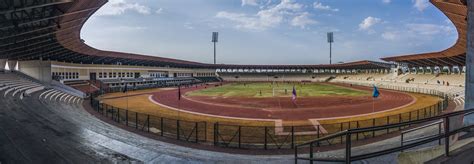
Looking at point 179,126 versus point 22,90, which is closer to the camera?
point 179,126

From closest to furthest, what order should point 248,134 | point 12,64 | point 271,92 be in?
point 248,134
point 12,64
point 271,92

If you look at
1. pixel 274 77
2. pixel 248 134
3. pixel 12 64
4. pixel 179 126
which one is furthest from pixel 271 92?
pixel 274 77

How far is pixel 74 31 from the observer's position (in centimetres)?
2494

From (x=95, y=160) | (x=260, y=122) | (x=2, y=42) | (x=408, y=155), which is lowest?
(x=260, y=122)

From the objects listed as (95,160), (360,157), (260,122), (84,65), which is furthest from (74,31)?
(84,65)

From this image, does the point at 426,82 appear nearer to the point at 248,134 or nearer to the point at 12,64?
the point at 248,134

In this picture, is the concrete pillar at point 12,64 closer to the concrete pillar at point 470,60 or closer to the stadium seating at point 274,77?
the concrete pillar at point 470,60

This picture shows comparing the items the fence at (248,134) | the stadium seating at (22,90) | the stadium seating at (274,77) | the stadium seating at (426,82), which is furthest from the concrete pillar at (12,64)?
the stadium seating at (274,77)

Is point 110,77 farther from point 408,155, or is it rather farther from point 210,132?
point 408,155

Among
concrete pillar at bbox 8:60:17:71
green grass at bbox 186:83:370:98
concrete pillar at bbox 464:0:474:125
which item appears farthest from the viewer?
green grass at bbox 186:83:370:98

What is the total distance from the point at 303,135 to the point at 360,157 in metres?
14.0

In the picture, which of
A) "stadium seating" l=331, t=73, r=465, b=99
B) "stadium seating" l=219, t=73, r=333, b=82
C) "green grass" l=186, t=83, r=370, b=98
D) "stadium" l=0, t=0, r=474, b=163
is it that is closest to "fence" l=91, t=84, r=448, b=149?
"stadium" l=0, t=0, r=474, b=163

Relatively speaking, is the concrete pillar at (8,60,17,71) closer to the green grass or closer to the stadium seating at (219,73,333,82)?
the green grass

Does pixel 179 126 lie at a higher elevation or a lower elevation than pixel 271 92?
higher
